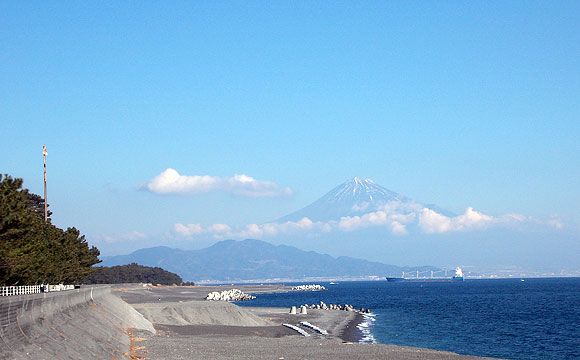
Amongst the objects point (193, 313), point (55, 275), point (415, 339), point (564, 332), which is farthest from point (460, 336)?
point (55, 275)

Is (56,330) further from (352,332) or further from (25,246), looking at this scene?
(352,332)

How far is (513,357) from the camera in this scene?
40.0 metres

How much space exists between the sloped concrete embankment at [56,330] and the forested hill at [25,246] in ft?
12.5

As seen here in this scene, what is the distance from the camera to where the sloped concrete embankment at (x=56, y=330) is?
18.9 meters

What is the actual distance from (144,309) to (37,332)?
32.2 meters

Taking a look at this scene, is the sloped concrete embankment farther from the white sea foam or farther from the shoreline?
the white sea foam

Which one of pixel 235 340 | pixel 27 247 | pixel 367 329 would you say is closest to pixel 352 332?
pixel 367 329

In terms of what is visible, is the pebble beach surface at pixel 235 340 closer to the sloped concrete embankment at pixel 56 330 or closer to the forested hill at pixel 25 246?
the sloped concrete embankment at pixel 56 330

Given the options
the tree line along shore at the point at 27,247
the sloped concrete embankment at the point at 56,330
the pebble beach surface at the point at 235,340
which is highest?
the tree line along shore at the point at 27,247

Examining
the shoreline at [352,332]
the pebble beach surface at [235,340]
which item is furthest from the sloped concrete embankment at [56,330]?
the shoreline at [352,332]

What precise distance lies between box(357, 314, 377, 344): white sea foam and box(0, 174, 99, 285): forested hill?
72.4 ft

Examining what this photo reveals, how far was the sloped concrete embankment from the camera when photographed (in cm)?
1886

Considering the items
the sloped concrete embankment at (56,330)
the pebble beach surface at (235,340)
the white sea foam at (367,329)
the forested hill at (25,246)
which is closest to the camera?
the sloped concrete embankment at (56,330)

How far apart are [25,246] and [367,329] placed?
101ft
